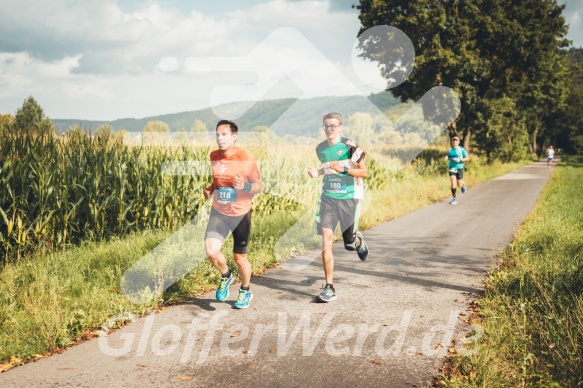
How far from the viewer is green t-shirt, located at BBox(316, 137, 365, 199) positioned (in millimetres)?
5285

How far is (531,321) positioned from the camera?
14.3 feet

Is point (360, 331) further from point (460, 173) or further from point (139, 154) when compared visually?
point (460, 173)

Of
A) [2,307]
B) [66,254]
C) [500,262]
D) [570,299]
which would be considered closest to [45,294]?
[2,307]

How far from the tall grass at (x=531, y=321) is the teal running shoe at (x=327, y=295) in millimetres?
1583

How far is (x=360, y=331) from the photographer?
14.4ft

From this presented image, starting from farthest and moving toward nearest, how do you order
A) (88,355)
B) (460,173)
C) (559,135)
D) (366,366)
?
(559,135), (460,173), (88,355), (366,366)

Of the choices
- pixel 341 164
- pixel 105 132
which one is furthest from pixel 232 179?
pixel 105 132

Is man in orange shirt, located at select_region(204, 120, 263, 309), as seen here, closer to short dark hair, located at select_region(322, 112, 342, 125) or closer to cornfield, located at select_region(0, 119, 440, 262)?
short dark hair, located at select_region(322, 112, 342, 125)

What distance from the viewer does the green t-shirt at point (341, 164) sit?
5285 millimetres

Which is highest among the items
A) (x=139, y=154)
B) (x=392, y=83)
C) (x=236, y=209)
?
(x=392, y=83)

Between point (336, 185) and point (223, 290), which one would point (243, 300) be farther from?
point (336, 185)

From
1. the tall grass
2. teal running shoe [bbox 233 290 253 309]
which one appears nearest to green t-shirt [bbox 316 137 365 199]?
teal running shoe [bbox 233 290 253 309]

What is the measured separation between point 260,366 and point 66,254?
4323 mm

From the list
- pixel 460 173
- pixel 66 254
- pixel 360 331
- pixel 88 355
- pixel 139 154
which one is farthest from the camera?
pixel 460 173
